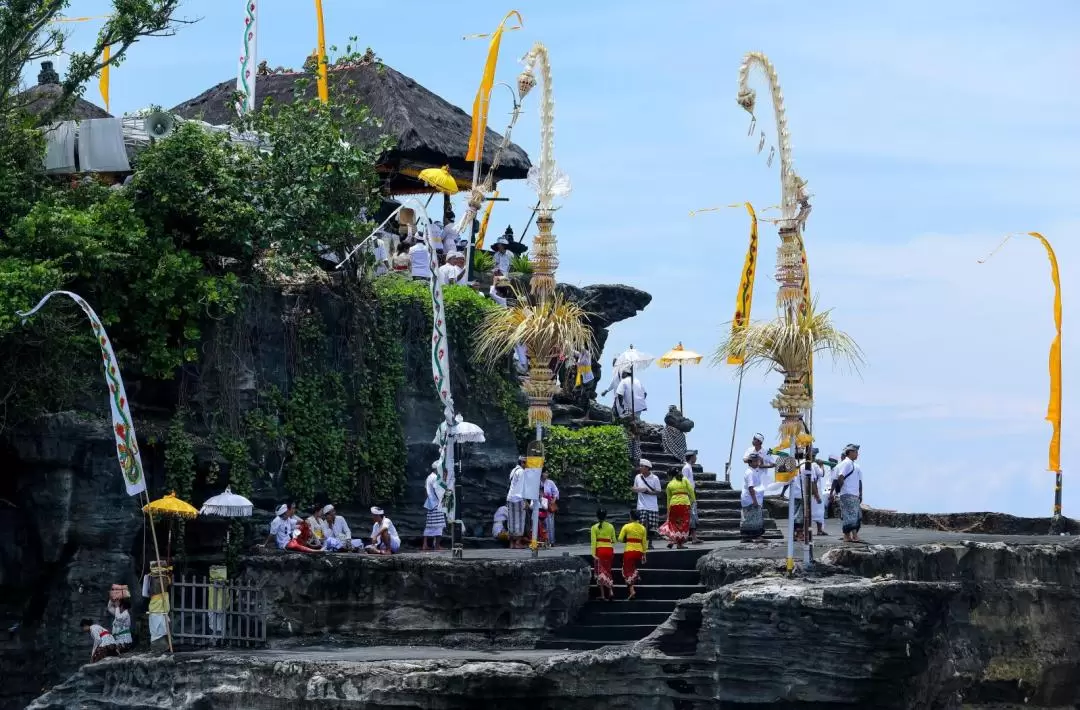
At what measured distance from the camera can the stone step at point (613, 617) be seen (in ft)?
80.0

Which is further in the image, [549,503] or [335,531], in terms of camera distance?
[549,503]

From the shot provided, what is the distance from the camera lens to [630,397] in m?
32.7

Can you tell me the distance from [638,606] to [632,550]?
0.74 m

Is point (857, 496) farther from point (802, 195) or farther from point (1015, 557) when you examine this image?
point (802, 195)

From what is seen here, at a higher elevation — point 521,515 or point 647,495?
point 647,495

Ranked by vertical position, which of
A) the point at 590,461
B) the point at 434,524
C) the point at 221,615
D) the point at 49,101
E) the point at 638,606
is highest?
Answer: the point at 49,101

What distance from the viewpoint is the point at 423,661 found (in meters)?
22.0

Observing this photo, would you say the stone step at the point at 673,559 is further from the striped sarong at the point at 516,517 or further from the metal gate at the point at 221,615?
the metal gate at the point at 221,615

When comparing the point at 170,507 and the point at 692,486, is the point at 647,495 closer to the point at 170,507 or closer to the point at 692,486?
the point at 692,486

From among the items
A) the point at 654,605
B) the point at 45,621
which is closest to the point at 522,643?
the point at 654,605

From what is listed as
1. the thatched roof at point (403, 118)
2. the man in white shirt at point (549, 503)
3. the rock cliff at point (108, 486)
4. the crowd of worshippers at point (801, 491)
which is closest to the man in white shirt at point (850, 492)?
the crowd of worshippers at point (801, 491)

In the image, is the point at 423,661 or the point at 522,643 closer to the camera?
the point at 423,661

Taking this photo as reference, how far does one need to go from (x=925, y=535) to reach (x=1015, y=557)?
168 cm

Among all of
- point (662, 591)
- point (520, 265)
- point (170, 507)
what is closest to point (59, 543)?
point (170, 507)
